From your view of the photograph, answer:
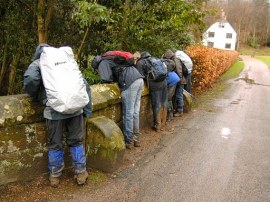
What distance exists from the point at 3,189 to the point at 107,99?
2.16 meters

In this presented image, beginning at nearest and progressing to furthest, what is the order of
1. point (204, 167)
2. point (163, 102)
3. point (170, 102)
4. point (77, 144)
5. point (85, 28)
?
point (77, 144) → point (204, 167) → point (163, 102) → point (170, 102) → point (85, 28)

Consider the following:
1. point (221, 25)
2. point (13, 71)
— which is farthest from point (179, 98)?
point (221, 25)

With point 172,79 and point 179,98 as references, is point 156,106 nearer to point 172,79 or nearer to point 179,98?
point 172,79

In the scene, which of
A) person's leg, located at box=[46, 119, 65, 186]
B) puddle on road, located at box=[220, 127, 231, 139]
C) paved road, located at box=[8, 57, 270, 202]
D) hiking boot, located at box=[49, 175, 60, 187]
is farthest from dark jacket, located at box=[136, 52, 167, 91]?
hiking boot, located at box=[49, 175, 60, 187]

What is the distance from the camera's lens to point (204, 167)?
541 centimetres

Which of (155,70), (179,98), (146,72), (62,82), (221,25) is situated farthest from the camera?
(221,25)

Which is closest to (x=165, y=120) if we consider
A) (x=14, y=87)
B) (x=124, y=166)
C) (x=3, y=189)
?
(x=124, y=166)

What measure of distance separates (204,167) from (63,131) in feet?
8.04

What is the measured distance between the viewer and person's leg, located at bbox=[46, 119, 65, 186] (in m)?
4.21

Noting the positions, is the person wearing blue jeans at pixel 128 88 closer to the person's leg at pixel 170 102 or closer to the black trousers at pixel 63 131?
the black trousers at pixel 63 131

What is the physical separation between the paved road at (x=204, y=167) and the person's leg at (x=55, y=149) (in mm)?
501

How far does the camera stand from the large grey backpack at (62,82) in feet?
12.9

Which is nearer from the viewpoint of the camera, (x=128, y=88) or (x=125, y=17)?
(x=128, y=88)

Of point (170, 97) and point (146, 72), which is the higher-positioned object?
point (146, 72)
